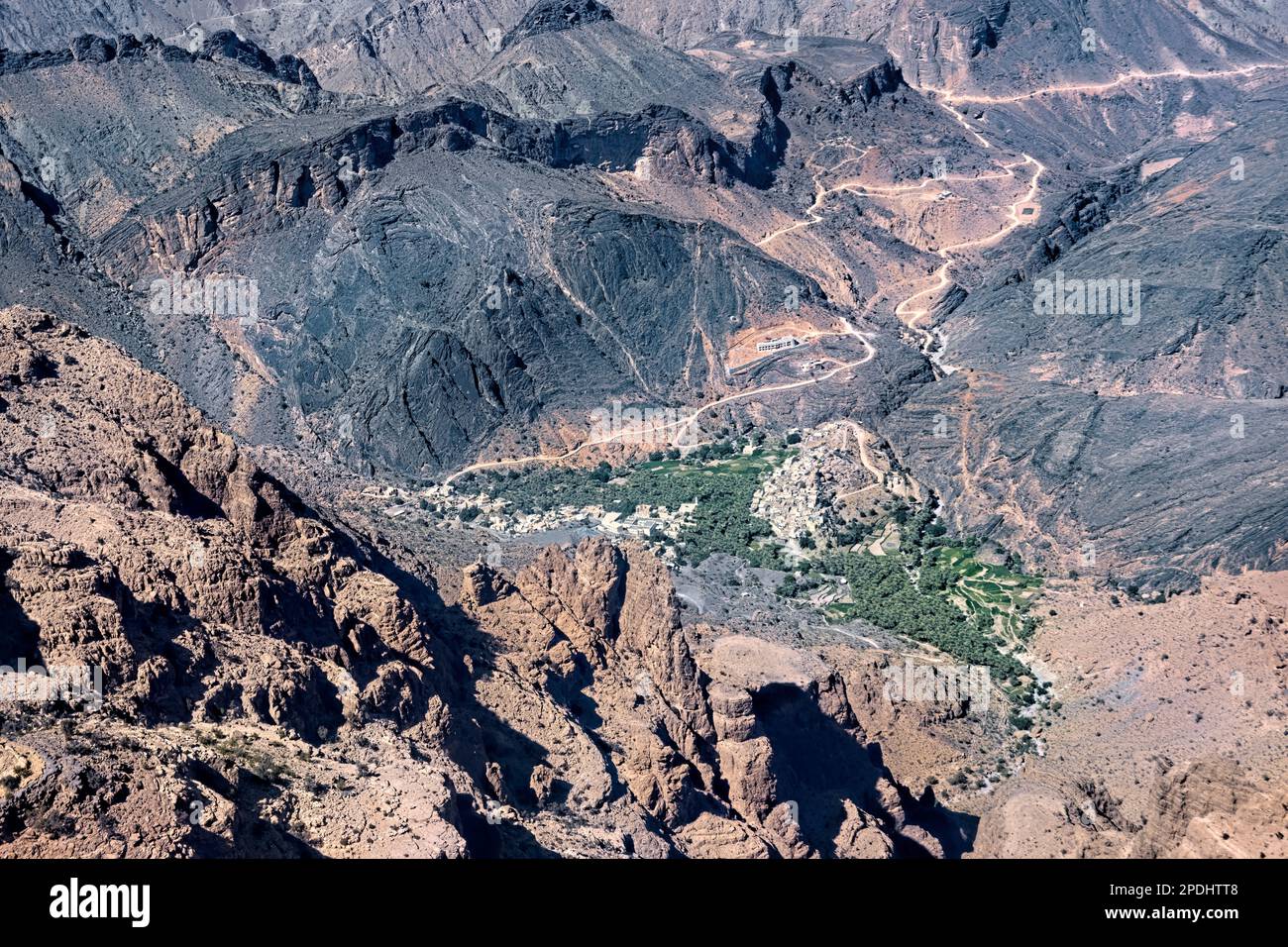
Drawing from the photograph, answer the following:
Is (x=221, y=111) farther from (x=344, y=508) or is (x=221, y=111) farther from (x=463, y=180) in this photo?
(x=344, y=508)

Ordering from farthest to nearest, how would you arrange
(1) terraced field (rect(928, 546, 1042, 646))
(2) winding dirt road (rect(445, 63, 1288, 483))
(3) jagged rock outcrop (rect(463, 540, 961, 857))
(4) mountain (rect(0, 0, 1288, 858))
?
(2) winding dirt road (rect(445, 63, 1288, 483)) < (1) terraced field (rect(928, 546, 1042, 646)) < (3) jagged rock outcrop (rect(463, 540, 961, 857)) < (4) mountain (rect(0, 0, 1288, 858))

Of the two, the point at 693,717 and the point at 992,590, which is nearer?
the point at 693,717

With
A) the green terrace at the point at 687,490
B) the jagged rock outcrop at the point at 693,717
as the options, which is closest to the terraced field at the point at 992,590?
the green terrace at the point at 687,490

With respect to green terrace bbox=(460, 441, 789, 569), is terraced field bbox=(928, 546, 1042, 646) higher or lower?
lower

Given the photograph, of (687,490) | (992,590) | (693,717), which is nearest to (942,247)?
(687,490)

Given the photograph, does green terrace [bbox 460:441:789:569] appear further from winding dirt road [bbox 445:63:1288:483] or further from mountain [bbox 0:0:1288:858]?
winding dirt road [bbox 445:63:1288:483]

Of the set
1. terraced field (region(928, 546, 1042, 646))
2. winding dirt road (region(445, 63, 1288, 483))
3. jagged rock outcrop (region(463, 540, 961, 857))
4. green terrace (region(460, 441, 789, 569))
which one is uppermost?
winding dirt road (region(445, 63, 1288, 483))

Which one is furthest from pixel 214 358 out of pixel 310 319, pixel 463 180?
pixel 463 180

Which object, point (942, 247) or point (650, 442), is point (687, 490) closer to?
point (650, 442)

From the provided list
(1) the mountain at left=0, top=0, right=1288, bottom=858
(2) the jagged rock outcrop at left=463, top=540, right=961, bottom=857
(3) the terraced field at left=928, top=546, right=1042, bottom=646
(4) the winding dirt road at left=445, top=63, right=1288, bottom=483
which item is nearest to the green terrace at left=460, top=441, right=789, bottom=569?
(1) the mountain at left=0, top=0, right=1288, bottom=858

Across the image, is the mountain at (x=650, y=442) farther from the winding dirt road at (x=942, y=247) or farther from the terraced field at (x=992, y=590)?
the winding dirt road at (x=942, y=247)

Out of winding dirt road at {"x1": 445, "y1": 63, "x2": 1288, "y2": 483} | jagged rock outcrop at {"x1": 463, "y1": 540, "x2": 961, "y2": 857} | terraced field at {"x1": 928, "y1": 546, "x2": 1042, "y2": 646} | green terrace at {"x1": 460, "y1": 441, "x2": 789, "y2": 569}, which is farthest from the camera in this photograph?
winding dirt road at {"x1": 445, "y1": 63, "x2": 1288, "y2": 483}
